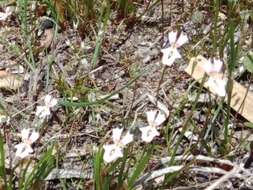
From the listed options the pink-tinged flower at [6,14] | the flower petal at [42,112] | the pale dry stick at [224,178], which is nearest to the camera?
the pale dry stick at [224,178]

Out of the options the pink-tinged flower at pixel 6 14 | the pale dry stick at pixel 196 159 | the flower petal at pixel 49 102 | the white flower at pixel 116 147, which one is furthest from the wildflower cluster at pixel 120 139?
the pink-tinged flower at pixel 6 14

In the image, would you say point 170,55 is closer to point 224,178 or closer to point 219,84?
point 219,84

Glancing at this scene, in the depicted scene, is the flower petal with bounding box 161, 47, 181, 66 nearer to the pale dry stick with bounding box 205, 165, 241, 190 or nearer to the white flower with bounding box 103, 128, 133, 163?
the white flower with bounding box 103, 128, 133, 163

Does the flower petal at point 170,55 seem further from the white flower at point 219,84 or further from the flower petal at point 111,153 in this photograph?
the flower petal at point 111,153

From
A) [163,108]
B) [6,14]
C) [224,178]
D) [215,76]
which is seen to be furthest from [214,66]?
[6,14]

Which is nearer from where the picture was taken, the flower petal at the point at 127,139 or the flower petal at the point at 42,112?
the flower petal at the point at 127,139

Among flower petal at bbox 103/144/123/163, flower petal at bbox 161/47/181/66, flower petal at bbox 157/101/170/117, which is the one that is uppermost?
flower petal at bbox 161/47/181/66

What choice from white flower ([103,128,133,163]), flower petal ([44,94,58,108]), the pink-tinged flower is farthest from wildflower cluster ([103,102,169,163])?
the pink-tinged flower

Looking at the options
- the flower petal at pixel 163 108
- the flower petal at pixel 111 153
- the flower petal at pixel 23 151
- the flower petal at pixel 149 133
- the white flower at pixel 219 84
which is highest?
the white flower at pixel 219 84

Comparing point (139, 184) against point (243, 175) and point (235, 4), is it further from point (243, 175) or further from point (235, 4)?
point (235, 4)
